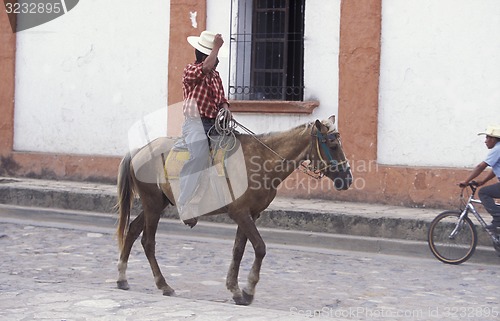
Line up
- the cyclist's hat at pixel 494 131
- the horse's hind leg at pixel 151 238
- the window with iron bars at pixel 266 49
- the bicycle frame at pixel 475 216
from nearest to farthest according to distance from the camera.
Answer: the horse's hind leg at pixel 151 238 → the cyclist's hat at pixel 494 131 → the bicycle frame at pixel 475 216 → the window with iron bars at pixel 266 49

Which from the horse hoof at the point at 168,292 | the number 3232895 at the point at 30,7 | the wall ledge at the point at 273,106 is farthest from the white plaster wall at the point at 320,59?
the horse hoof at the point at 168,292

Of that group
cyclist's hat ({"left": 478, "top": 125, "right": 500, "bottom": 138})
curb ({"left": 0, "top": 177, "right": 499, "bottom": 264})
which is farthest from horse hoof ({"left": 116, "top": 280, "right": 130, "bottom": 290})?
cyclist's hat ({"left": 478, "top": 125, "right": 500, "bottom": 138})

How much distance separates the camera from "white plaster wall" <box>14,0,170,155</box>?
45.5 ft

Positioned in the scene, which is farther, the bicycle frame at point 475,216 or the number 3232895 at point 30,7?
the number 3232895 at point 30,7

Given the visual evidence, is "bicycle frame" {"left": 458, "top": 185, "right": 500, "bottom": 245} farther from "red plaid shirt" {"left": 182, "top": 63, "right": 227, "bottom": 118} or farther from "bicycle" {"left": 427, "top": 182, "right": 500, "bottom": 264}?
"red plaid shirt" {"left": 182, "top": 63, "right": 227, "bottom": 118}

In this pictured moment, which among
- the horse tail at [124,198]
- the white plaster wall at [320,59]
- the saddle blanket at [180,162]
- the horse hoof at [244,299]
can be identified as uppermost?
the white plaster wall at [320,59]

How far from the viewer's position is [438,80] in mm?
11961

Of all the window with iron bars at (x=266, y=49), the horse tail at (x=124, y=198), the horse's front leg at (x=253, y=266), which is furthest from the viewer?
the window with iron bars at (x=266, y=49)

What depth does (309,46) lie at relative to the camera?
1273 cm

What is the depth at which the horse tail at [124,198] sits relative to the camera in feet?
26.9

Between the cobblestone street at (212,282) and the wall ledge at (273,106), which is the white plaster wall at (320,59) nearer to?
the wall ledge at (273,106)

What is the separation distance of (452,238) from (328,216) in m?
1.72

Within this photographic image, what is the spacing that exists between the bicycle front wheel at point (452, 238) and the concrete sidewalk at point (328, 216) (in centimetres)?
31

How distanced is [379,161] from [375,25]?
76.5 inches
